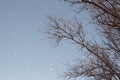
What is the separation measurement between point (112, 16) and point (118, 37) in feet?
6.64

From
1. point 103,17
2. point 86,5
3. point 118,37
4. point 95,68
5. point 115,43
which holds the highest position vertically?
point 86,5

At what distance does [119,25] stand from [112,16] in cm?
38

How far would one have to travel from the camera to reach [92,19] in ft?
32.4

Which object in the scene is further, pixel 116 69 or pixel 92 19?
pixel 116 69

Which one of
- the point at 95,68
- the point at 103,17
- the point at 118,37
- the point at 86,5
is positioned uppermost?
the point at 86,5

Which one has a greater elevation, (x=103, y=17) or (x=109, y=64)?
(x=103, y=17)

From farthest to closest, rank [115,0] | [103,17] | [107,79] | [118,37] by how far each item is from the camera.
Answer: [107,79] < [118,37] < [103,17] < [115,0]

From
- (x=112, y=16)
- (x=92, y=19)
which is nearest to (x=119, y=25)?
(x=112, y=16)

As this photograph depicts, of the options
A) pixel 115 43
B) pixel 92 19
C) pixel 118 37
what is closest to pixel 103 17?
pixel 92 19

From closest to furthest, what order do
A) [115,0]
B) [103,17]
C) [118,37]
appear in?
[115,0] → [103,17] → [118,37]

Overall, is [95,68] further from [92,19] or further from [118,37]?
[92,19]

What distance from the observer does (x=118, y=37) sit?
446 inches

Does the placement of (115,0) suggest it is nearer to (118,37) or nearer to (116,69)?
(118,37)

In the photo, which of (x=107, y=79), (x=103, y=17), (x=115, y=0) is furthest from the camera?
(x=107, y=79)
